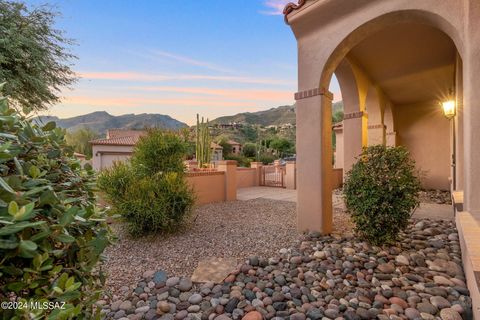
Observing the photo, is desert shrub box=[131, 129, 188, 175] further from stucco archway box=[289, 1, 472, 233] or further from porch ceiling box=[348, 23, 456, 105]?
porch ceiling box=[348, 23, 456, 105]

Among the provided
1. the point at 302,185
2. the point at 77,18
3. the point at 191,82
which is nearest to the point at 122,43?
the point at 77,18

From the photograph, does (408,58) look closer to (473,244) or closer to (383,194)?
(383,194)

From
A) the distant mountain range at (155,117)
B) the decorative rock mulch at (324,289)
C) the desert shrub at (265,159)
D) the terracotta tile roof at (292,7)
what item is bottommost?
the decorative rock mulch at (324,289)

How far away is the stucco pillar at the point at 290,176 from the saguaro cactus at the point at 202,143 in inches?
154

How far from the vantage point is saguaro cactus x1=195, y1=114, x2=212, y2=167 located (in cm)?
991

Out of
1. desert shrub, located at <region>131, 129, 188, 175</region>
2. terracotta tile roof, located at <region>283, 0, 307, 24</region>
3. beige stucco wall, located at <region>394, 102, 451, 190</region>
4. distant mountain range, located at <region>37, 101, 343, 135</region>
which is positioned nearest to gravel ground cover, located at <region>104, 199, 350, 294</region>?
desert shrub, located at <region>131, 129, 188, 175</region>

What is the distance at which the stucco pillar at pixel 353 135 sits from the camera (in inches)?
251

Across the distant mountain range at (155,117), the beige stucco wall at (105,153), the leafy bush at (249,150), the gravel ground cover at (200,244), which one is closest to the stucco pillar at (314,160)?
the gravel ground cover at (200,244)

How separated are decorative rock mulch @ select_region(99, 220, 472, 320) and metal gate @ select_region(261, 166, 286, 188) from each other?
28.2 ft

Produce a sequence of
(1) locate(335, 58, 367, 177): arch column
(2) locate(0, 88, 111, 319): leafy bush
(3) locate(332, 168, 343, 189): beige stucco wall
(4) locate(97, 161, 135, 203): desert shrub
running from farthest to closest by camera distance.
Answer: (3) locate(332, 168, 343, 189): beige stucco wall < (1) locate(335, 58, 367, 177): arch column < (4) locate(97, 161, 135, 203): desert shrub < (2) locate(0, 88, 111, 319): leafy bush

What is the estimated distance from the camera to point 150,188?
16.1 ft

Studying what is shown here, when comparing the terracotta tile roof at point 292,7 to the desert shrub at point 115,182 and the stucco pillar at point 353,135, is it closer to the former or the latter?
the stucco pillar at point 353,135

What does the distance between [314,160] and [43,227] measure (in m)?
4.22

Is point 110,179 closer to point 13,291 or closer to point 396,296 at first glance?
point 13,291
